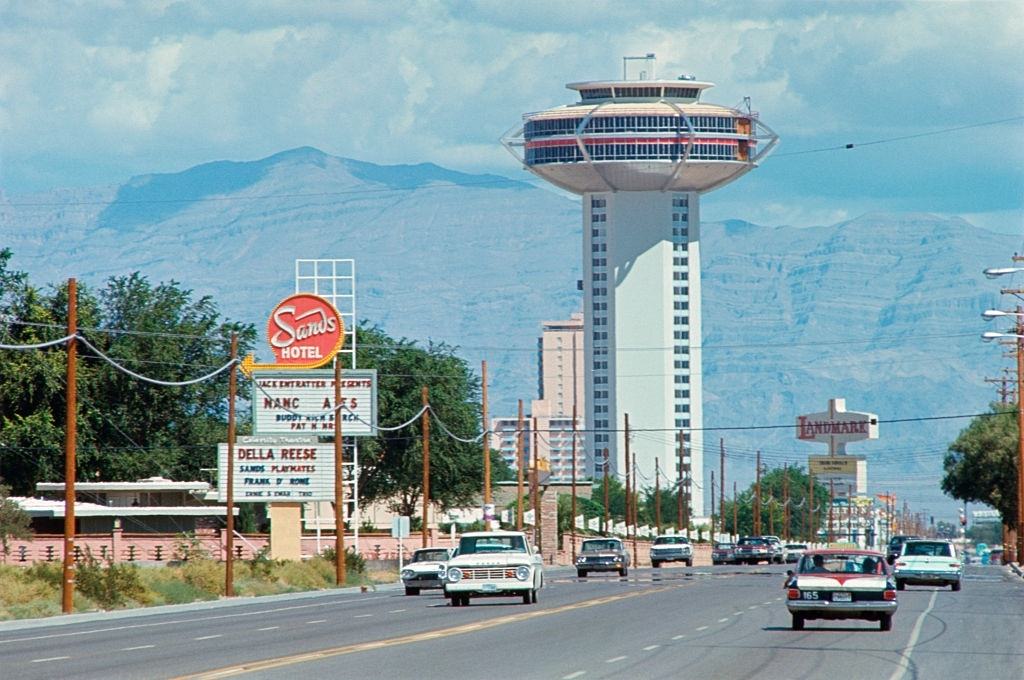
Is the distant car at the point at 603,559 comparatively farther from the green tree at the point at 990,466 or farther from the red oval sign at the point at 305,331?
the green tree at the point at 990,466

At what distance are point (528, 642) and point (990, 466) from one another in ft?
277

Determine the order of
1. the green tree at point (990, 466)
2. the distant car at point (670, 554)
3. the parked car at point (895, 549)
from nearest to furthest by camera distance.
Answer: the parked car at point (895, 549), the distant car at point (670, 554), the green tree at point (990, 466)

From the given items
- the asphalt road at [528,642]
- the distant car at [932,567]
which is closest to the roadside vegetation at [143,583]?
the asphalt road at [528,642]

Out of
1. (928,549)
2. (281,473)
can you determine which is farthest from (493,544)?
(281,473)

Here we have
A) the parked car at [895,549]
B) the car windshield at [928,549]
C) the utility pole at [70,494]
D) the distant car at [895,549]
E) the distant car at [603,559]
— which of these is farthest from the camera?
the distant car at [603,559]

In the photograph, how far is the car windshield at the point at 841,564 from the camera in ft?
109

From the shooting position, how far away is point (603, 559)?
73000 millimetres

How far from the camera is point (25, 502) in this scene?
268 ft

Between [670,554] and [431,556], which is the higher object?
[431,556]

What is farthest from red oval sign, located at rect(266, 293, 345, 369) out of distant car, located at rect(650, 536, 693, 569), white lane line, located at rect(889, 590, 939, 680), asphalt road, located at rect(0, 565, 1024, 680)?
white lane line, located at rect(889, 590, 939, 680)

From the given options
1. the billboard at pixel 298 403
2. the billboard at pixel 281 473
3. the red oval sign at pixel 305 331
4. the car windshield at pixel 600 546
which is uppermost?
the red oval sign at pixel 305 331

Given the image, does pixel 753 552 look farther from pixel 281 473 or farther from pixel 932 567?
pixel 932 567

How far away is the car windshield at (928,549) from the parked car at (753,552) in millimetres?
41309

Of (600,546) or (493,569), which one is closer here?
(493,569)
